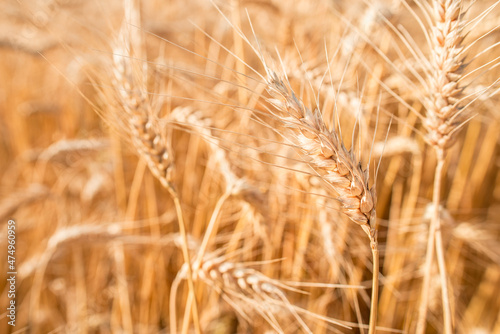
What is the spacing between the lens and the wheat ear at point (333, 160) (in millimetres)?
535

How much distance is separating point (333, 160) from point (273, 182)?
65cm

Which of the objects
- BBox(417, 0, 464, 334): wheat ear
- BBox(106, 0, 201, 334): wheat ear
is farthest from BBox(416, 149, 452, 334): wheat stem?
BBox(106, 0, 201, 334): wheat ear

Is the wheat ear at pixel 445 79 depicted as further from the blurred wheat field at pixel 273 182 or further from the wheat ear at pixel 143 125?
the wheat ear at pixel 143 125

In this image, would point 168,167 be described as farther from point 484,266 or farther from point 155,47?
point 155,47

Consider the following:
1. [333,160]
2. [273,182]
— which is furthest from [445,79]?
[273,182]

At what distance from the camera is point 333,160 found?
0.55m

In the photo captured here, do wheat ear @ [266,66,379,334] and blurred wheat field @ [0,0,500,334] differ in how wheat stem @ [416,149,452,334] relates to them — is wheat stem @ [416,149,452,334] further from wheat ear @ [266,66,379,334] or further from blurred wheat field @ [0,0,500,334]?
wheat ear @ [266,66,379,334]

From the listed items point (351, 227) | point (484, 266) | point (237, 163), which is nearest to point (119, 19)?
point (237, 163)

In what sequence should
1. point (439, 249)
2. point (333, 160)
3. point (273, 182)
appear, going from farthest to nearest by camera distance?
point (273, 182)
point (439, 249)
point (333, 160)

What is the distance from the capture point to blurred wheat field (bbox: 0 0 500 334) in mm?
643

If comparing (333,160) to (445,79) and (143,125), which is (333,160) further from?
(143,125)

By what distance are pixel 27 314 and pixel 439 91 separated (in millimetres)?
1543

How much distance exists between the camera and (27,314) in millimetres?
1512

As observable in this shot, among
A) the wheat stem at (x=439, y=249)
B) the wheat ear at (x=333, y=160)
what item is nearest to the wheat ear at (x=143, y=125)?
the wheat ear at (x=333, y=160)
